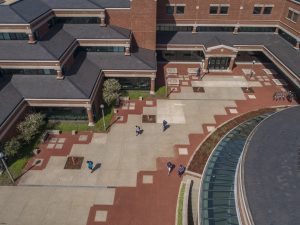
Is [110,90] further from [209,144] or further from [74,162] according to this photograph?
[209,144]

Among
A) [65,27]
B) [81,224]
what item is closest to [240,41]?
[65,27]

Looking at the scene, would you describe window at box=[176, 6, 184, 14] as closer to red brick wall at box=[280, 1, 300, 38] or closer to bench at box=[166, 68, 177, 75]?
bench at box=[166, 68, 177, 75]

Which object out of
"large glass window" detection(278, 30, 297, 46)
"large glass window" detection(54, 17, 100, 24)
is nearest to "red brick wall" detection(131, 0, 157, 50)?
"large glass window" detection(54, 17, 100, 24)

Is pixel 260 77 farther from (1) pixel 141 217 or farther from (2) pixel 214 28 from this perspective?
(1) pixel 141 217

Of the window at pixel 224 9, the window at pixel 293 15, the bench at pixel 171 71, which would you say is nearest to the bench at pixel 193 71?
the bench at pixel 171 71

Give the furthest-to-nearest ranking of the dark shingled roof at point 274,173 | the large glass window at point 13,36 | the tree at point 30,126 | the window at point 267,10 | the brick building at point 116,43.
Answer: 1. the window at point 267,10
2. the large glass window at point 13,36
3. the brick building at point 116,43
4. the tree at point 30,126
5. the dark shingled roof at point 274,173

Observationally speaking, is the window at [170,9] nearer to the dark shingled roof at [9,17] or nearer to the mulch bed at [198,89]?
the mulch bed at [198,89]
